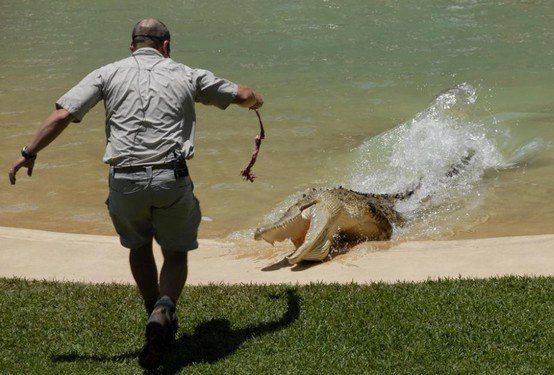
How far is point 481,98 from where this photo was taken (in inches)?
579

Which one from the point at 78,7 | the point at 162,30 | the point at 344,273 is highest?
the point at 162,30

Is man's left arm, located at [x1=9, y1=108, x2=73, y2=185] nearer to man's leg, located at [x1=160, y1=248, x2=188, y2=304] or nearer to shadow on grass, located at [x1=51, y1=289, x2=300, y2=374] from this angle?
man's leg, located at [x1=160, y1=248, x2=188, y2=304]

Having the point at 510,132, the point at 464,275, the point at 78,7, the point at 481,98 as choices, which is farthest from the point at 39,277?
the point at 78,7

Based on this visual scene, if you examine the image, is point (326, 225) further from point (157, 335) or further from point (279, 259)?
point (157, 335)

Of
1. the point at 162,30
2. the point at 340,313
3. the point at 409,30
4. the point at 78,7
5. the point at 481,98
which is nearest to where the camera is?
the point at 162,30

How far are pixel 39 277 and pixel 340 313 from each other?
2.47m

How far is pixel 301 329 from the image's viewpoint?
A: 6219 mm

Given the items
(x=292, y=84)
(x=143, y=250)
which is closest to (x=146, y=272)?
(x=143, y=250)

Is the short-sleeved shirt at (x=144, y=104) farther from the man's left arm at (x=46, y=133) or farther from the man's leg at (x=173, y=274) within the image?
the man's leg at (x=173, y=274)

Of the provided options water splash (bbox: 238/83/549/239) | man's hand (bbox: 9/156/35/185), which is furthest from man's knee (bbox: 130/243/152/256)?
water splash (bbox: 238/83/549/239)

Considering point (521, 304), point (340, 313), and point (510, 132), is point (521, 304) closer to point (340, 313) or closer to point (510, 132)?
point (340, 313)

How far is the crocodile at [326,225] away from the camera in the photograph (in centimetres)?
788

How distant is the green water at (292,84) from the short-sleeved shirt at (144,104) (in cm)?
406

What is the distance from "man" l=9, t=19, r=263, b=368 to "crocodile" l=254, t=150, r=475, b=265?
211 centimetres
